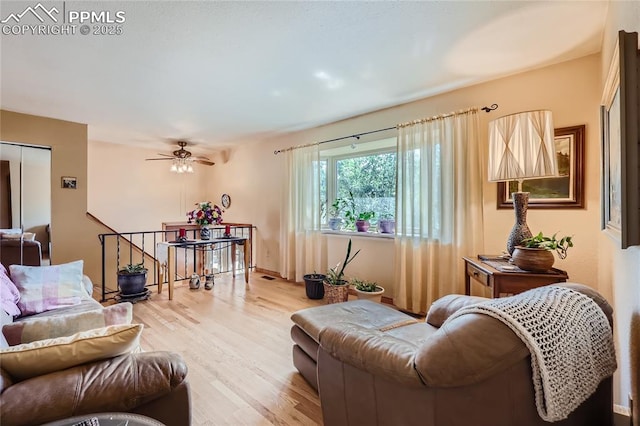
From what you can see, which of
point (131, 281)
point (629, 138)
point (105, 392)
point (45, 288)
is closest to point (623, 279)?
point (629, 138)

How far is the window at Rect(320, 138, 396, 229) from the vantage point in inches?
142

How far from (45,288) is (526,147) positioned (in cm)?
342

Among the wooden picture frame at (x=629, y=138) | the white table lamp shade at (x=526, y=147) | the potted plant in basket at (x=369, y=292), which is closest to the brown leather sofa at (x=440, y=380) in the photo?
the wooden picture frame at (x=629, y=138)

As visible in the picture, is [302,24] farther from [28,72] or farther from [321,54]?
[28,72]

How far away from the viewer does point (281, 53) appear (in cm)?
215

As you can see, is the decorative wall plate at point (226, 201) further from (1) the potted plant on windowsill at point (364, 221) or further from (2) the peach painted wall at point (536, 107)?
(1) the potted plant on windowsill at point (364, 221)

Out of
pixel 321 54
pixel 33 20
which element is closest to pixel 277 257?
pixel 321 54

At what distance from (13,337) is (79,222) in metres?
3.28

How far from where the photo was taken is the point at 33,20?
1.79 m

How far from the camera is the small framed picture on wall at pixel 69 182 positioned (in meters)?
3.84

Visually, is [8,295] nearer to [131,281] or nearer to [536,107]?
[131,281]

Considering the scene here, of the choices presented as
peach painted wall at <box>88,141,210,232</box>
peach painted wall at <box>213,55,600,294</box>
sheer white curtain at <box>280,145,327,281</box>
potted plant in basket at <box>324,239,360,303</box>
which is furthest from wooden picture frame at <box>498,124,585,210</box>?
peach painted wall at <box>88,141,210,232</box>

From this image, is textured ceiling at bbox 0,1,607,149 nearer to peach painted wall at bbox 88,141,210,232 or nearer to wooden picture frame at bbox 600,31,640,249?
wooden picture frame at bbox 600,31,640,249

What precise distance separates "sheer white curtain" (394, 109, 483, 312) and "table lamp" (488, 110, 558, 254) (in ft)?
2.21
